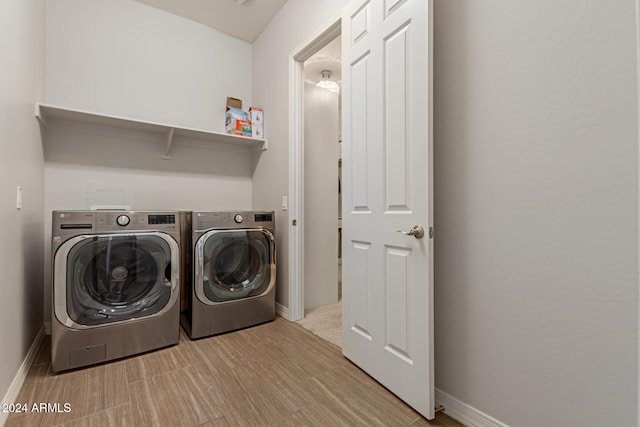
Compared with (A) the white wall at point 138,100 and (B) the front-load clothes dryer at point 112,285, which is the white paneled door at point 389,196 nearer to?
(B) the front-load clothes dryer at point 112,285

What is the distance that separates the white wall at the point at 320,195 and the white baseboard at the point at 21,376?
1.85 meters

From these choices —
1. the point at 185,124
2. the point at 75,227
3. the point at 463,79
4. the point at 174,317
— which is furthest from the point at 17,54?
the point at 463,79

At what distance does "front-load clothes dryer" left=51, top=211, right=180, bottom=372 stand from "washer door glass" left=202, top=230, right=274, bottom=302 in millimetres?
225

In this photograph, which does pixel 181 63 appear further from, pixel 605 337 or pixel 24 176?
pixel 605 337

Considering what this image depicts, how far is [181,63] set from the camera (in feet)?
8.68

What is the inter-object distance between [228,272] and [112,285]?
0.72m

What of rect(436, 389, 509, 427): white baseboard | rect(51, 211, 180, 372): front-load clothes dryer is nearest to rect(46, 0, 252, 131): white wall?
rect(51, 211, 180, 372): front-load clothes dryer

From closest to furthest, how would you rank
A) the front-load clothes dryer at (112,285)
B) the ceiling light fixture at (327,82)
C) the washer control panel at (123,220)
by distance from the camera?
the front-load clothes dryer at (112,285) < the washer control panel at (123,220) < the ceiling light fixture at (327,82)

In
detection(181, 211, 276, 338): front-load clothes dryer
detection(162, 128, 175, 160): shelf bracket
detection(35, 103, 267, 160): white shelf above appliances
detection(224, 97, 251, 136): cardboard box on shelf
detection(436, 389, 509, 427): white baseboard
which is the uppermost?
detection(224, 97, 251, 136): cardboard box on shelf

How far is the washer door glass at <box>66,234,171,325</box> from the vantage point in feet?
5.41

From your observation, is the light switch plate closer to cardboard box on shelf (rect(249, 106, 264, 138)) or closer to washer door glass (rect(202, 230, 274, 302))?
washer door glass (rect(202, 230, 274, 302))

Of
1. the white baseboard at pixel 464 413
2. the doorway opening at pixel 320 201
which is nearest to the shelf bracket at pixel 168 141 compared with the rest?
the doorway opening at pixel 320 201

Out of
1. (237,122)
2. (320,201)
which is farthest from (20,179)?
(320,201)

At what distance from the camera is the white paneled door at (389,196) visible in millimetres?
1263
